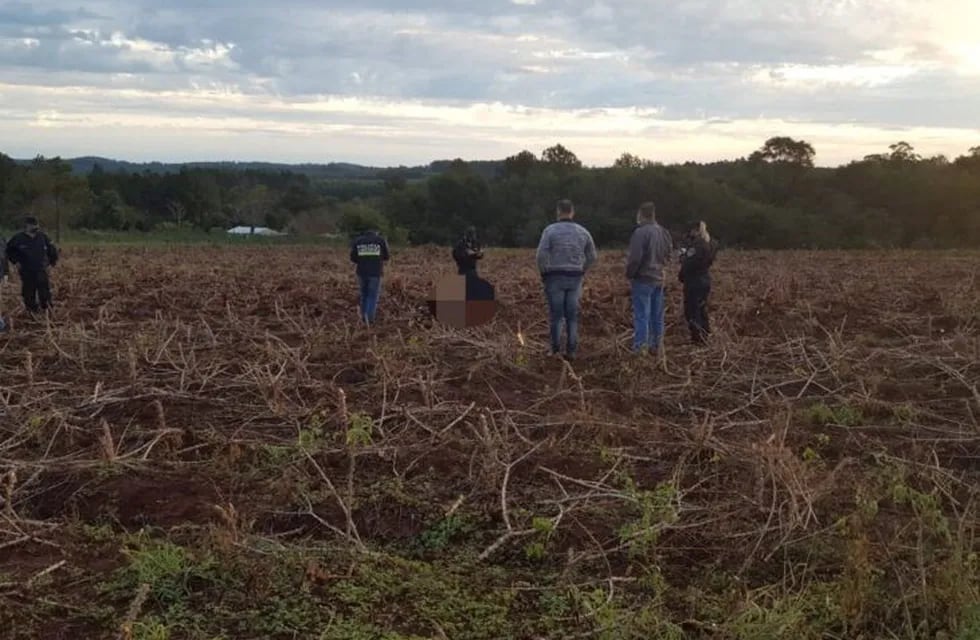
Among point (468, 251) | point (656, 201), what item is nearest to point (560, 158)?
point (656, 201)

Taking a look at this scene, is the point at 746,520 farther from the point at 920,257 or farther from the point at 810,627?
the point at 920,257

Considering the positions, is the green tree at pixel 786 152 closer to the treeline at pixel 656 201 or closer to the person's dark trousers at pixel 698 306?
the treeline at pixel 656 201

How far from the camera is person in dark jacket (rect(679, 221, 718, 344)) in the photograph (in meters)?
9.98

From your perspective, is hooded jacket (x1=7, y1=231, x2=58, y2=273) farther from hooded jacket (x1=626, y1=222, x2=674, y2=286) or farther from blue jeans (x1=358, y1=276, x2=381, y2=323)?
hooded jacket (x1=626, y1=222, x2=674, y2=286)

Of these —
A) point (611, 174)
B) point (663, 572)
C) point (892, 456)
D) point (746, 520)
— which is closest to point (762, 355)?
point (892, 456)

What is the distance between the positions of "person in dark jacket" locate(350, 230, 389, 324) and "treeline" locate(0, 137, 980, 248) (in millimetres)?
36235

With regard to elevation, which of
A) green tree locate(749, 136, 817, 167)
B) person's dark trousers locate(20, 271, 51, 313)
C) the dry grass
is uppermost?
green tree locate(749, 136, 817, 167)

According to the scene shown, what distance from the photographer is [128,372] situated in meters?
8.16

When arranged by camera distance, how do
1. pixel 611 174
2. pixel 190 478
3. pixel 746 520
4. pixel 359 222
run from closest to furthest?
pixel 746 520
pixel 190 478
pixel 359 222
pixel 611 174

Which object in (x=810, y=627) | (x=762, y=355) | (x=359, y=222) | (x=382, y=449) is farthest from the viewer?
(x=359, y=222)

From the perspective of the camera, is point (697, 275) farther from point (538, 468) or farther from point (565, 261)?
point (538, 468)

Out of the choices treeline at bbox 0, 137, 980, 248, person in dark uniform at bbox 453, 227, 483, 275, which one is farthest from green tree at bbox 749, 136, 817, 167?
person in dark uniform at bbox 453, 227, 483, 275

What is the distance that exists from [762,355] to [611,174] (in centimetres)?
4807

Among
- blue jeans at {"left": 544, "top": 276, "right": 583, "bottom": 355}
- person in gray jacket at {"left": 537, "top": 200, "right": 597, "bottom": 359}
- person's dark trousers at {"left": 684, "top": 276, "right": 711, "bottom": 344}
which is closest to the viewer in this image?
person in gray jacket at {"left": 537, "top": 200, "right": 597, "bottom": 359}
